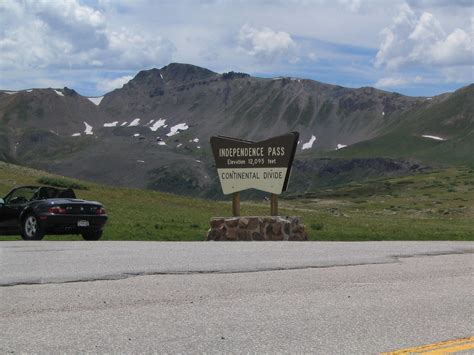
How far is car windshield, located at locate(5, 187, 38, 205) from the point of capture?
67.5ft

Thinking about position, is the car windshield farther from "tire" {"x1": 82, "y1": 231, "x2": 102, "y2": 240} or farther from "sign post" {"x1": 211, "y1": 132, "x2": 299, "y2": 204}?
"sign post" {"x1": 211, "y1": 132, "x2": 299, "y2": 204}

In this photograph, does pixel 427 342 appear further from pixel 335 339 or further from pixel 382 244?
pixel 382 244

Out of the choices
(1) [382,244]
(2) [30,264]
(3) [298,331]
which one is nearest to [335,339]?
(3) [298,331]

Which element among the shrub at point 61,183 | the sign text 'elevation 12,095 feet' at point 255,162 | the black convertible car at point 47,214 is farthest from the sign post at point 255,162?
the shrub at point 61,183

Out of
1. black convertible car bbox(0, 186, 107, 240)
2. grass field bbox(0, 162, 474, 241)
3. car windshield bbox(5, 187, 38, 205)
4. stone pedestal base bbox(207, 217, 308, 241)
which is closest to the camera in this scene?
black convertible car bbox(0, 186, 107, 240)

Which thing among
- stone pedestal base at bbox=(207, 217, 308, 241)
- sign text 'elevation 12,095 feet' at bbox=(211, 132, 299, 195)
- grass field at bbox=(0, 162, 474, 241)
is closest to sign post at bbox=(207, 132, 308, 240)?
sign text 'elevation 12,095 feet' at bbox=(211, 132, 299, 195)

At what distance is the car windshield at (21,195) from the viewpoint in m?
20.6

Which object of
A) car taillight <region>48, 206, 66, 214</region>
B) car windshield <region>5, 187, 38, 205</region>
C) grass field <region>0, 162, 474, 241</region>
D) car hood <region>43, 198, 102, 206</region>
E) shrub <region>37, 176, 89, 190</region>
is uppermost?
shrub <region>37, 176, 89, 190</region>

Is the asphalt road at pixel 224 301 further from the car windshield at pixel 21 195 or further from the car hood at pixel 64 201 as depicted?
the car windshield at pixel 21 195

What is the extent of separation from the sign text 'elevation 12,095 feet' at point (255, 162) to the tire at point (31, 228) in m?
6.69

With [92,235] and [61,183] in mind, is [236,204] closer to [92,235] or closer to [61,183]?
[92,235]

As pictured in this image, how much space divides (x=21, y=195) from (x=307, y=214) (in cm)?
3163

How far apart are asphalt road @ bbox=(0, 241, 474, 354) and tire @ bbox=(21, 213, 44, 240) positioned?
348 cm

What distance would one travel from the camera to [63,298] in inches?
381
